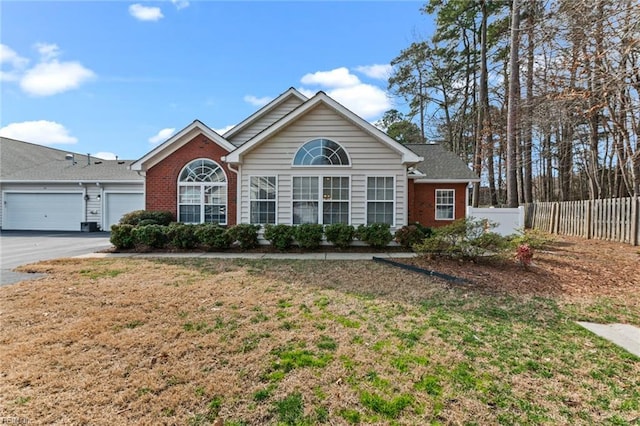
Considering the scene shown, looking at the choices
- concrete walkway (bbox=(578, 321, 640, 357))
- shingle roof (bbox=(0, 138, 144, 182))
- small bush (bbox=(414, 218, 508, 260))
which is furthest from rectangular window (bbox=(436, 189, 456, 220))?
shingle roof (bbox=(0, 138, 144, 182))

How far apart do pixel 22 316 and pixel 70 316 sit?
0.66 m

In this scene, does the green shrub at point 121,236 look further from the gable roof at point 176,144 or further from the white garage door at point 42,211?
the white garage door at point 42,211

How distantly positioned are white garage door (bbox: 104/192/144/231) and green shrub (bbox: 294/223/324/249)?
12.8m

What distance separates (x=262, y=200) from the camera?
431 inches

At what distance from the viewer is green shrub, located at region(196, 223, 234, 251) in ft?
32.5

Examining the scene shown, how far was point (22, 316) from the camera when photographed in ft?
14.2

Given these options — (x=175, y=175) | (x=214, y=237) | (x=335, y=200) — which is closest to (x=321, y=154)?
(x=335, y=200)

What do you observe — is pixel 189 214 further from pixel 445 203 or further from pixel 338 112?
pixel 445 203

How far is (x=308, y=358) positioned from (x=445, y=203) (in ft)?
43.9

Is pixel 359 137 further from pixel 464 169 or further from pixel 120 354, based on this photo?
pixel 120 354

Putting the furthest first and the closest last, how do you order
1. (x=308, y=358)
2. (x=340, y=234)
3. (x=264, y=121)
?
1. (x=264, y=121)
2. (x=340, y=234)
3. (x=308, y=358)

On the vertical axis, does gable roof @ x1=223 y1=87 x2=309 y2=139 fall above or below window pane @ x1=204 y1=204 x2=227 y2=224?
above

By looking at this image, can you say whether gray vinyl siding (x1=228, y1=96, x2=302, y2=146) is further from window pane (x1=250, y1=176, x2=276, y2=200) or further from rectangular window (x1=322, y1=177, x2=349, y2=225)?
rectangular window (x1=322, y1=177, x2=349, y2=225)

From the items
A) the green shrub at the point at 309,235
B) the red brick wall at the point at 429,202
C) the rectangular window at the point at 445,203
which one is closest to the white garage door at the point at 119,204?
the green shrub at the point at 309,235
